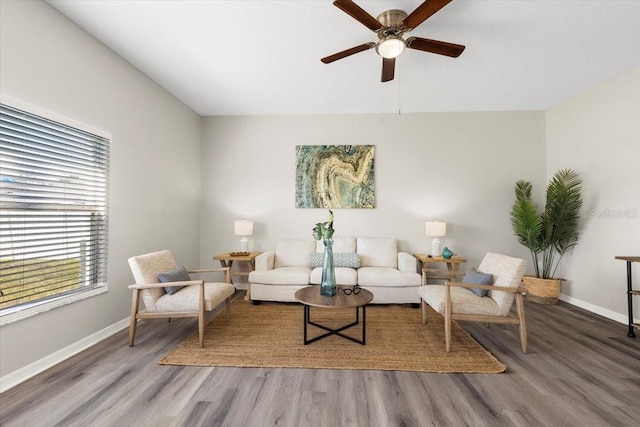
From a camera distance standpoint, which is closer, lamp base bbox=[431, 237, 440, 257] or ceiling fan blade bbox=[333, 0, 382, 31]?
ceiling fan blade bbox=[333, 0, 382, 31]

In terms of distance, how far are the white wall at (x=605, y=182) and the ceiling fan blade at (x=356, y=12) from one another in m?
3.27

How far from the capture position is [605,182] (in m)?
3.35

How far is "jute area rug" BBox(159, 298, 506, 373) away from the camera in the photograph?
220cm

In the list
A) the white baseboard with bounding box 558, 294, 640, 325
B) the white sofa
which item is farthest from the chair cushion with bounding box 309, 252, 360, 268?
the white baseboard with bounding box 558, 294, 640, 325

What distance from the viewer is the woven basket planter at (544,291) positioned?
3.70 meters

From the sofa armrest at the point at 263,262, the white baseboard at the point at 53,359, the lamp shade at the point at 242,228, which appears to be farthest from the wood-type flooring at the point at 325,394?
the lamp shade at the point at 242,228

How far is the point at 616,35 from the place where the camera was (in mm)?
2516

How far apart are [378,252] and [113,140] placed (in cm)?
355

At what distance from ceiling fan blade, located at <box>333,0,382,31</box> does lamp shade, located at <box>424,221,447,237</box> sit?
2.77 metres

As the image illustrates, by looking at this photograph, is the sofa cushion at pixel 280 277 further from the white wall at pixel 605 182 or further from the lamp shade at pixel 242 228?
the white wall at pixel 605 182

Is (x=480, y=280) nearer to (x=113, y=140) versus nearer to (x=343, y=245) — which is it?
(x=343, y=245)

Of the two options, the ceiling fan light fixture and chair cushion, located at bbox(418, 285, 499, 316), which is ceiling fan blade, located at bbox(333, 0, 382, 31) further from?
chair cushion, located at bbox(418, 285, 499, 316)

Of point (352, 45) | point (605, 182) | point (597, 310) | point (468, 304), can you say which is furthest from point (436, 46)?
point (597, 310)

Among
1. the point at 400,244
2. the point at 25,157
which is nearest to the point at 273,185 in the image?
the point at 400,244
